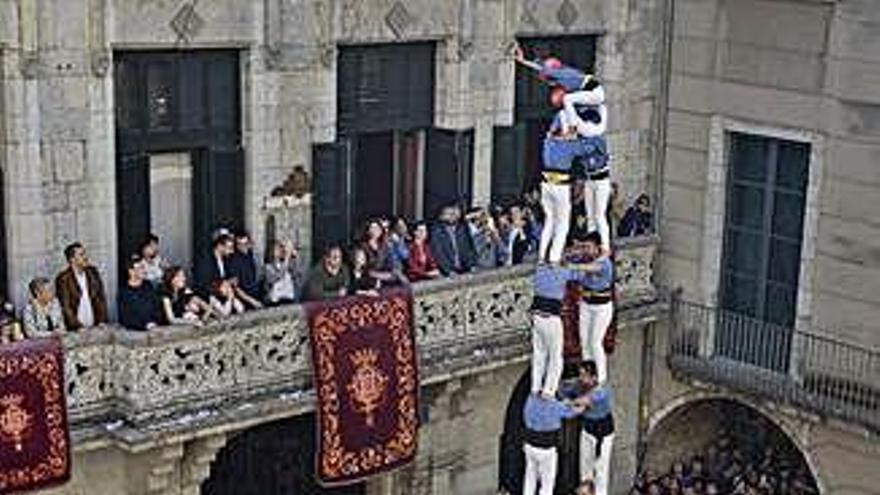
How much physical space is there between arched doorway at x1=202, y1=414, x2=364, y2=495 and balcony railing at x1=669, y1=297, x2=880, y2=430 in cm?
648

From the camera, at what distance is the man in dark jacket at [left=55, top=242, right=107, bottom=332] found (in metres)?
18.4

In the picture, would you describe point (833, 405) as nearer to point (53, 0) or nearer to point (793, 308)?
point (793, 308)

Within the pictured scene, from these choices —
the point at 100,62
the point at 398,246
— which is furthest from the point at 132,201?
the point at 398,246

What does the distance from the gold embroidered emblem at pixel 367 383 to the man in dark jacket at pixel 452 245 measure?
6.17ft

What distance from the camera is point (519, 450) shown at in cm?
2494

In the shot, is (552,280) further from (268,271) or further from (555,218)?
(268,271)

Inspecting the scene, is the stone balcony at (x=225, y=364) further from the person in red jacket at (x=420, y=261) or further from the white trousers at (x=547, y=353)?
the white trousers at (x=547, y=353)

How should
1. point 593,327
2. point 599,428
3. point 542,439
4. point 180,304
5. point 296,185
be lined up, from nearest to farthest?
point 542,439
point 593,327
point 599,428
point 180,304
point 296,185

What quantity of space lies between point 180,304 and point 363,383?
297cm

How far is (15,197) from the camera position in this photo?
60.7 feet

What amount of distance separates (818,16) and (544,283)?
25.0 feet

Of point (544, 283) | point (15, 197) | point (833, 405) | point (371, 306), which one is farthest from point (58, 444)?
point (833, 405)

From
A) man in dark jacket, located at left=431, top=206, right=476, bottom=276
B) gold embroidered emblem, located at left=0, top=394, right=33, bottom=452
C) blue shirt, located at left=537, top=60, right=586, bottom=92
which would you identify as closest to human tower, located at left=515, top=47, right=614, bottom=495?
blue shirt, located at left=537, top=60, right=586, bottom=92

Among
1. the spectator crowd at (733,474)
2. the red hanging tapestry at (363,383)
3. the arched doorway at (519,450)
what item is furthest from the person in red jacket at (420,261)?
the spectator crowd at (733,474)
